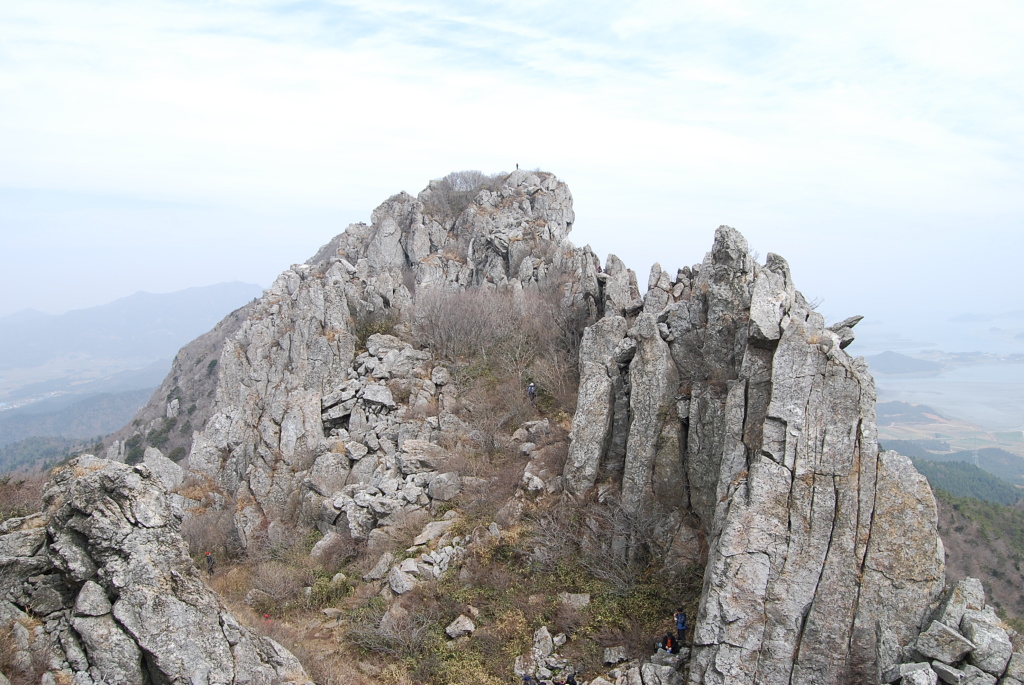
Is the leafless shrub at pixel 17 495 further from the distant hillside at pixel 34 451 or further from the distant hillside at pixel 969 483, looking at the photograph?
the distant hillside at pixel 34 451

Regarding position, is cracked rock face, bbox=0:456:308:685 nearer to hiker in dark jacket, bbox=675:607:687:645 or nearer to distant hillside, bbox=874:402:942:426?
hiker in dark jacket, bbox=675:607:687:645

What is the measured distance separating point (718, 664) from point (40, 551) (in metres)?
14.7

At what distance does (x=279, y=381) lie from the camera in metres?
34.2

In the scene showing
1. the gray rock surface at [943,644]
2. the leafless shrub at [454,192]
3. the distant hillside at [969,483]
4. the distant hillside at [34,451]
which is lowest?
the distant hillside at [34,451]

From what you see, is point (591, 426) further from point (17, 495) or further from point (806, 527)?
point (17, 495)

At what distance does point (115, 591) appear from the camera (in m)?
12.1

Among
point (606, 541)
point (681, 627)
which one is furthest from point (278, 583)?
point (681, 627)

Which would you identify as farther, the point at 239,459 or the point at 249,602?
the point at 239,459

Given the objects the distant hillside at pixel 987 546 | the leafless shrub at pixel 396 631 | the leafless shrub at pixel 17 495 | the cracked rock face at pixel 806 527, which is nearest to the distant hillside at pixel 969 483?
the distant hillside at pixel 987 546

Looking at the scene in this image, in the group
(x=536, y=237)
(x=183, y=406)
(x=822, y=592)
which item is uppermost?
(x=536, y=237)

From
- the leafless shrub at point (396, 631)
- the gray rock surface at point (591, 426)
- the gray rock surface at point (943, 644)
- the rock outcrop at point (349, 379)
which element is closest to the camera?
the gray rock surface at point (943, 644)

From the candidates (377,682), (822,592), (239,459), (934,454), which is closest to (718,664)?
(822,592)

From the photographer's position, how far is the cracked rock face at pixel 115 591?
11.6 metres

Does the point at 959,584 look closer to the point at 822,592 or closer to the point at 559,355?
the point at 822,592
